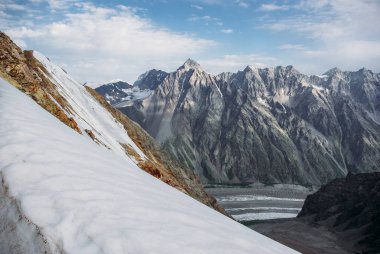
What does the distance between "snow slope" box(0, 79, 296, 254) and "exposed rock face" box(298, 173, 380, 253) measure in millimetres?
106662

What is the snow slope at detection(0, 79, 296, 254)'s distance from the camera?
191 inches

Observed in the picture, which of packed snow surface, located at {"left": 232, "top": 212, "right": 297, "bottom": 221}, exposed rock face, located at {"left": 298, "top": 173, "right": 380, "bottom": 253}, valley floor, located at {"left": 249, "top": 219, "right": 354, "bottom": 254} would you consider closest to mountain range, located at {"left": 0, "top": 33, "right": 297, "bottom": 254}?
exposed rock face, located at {"left": 298, "top": 173, "right": 380, "bottom": 253}

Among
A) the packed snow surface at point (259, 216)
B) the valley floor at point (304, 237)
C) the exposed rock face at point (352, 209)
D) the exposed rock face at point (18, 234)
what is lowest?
the packed snow surface at point (259, 216)

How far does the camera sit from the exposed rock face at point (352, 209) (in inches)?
4432

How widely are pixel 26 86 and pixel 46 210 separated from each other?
23218mm

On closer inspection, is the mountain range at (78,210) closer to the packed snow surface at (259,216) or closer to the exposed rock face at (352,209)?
the exposed rock face at (352,209)

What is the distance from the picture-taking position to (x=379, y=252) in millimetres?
95375

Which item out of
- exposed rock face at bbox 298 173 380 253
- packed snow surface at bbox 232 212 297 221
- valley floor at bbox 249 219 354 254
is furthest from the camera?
packed snow surface at bbox 232 212 297 221

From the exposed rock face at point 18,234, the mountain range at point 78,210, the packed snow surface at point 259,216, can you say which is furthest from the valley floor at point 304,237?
the exposed rock face at point 18,234

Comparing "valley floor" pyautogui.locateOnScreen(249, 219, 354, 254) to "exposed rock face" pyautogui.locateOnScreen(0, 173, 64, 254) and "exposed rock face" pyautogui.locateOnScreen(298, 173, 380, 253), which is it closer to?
"exposed rock face" pyautogui.locateOnScreen(298, 173, 380, 253)

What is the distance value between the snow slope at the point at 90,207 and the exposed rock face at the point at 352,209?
10666 cm

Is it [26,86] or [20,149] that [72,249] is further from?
[26,86]

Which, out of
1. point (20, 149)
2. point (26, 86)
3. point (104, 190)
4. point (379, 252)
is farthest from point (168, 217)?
point (379, 252)

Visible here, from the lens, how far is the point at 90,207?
548 centimetres
